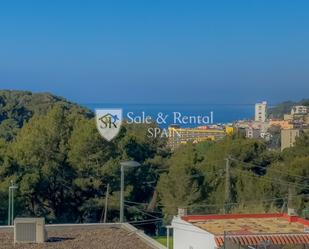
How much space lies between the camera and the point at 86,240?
11.0m

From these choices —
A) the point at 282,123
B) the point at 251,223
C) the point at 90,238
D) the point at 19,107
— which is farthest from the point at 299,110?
the point at 90,238

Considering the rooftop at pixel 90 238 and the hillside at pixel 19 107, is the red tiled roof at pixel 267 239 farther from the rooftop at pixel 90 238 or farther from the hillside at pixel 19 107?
the hillside at pixel 19 107

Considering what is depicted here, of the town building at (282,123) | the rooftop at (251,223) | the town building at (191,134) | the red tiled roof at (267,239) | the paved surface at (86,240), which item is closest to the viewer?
the paved surface at (86,240)

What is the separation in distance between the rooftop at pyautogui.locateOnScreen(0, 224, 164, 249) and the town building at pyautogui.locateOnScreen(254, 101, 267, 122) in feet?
122

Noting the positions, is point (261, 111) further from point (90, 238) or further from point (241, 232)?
point (90, 238)

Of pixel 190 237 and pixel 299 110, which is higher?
pixel 299 110

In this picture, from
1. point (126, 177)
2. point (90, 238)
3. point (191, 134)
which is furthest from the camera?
point (191, 134)

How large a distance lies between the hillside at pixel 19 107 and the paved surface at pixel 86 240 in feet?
89.5

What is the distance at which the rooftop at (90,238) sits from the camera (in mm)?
10422

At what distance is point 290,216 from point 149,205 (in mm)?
12251

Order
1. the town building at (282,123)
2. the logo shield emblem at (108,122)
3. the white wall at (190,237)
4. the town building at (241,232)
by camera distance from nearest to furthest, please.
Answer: the town building at (241,232)
the white wall at (190,237)
the logo shield emblem at (108,122)
the town building at (282,123)

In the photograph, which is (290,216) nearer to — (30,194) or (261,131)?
(30,194)

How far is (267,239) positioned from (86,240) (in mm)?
2771

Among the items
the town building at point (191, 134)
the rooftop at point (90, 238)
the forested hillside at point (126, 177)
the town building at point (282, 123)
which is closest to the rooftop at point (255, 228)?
the rooftop at point (90, 238)
